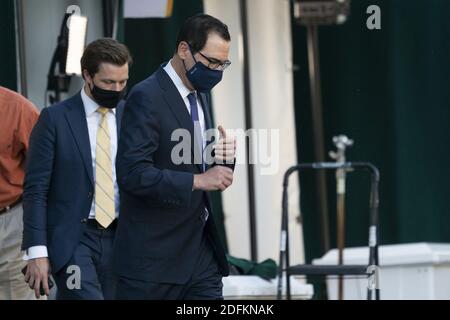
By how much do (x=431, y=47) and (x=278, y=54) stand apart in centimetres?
120

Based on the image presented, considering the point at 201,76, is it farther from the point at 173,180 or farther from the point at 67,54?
the point at 67,54

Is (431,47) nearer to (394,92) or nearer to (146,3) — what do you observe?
(394,92)

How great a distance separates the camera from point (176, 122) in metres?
4.79

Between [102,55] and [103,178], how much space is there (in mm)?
558

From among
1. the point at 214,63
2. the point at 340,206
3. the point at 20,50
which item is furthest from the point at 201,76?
the point at 340,206

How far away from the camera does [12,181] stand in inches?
252

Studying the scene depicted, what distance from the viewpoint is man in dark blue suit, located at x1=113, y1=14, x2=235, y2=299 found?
4691mm

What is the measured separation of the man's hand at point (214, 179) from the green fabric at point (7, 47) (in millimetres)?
3291

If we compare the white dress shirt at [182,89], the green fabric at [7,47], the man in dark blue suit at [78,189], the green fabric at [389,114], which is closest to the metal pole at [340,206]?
the green fabric at [389,114]

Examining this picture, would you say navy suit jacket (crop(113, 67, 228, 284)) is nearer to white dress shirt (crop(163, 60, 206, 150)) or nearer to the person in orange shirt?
white dress shirt (crop(163, 60, 206, 150))

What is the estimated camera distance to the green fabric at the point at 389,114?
396 inches

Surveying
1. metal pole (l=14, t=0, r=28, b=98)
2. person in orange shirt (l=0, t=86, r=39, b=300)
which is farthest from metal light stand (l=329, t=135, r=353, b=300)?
person in orange shirt (l=0, t=86, r=39, b=300)
